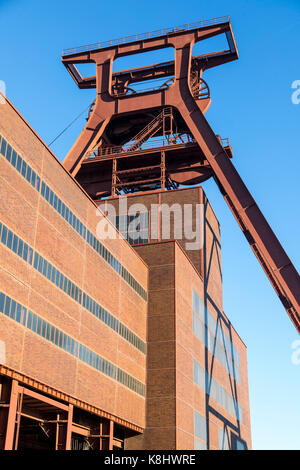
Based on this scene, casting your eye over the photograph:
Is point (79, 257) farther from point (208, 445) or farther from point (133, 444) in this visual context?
point (208, 445)

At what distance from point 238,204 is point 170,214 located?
8.01m

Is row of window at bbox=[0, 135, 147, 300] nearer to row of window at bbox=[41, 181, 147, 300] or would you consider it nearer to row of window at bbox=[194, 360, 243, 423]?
row of window at bbox=[41, 181, 147, 300]

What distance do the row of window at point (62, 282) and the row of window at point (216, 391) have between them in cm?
761

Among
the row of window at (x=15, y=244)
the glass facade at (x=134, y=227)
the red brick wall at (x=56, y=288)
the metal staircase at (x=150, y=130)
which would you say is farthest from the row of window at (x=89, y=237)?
the metal staircase at (x=150, y=130)

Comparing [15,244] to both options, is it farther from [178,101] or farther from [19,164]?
[178,101]

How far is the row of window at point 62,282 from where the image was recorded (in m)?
23.1

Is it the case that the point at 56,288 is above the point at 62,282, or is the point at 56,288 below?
below

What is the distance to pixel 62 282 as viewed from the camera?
27.1 metres

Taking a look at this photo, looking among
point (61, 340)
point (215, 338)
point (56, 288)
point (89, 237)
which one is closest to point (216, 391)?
point (215, 338)

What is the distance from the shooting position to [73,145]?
47.3m

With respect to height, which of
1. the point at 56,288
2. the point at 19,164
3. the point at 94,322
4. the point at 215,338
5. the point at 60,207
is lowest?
the point at 94,322

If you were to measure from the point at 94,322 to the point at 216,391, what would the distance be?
66.9ft

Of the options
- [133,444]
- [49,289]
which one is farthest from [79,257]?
[133,444]

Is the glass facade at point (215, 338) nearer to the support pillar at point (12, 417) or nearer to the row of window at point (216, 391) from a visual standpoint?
the row of window at point (216, 391)
